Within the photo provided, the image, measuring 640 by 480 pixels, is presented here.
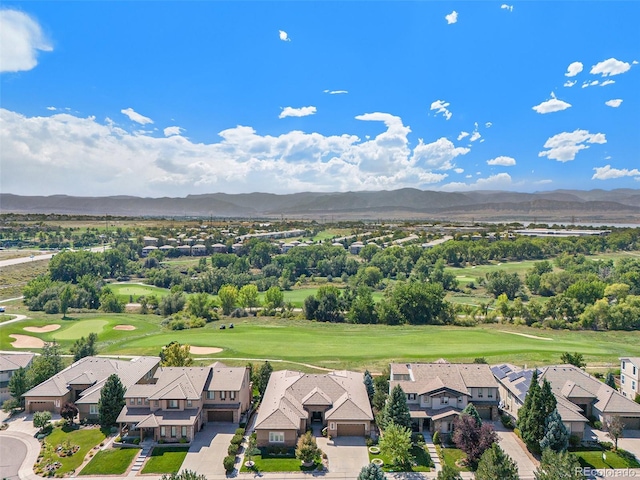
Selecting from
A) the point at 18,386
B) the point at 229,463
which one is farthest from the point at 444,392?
the point at 18,386

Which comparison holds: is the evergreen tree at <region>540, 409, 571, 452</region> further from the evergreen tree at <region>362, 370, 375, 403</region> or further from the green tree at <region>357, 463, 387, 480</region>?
the evergreen tree at <region>362, 370, 375, 403</region>

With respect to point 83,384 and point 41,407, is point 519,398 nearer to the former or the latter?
point 83,384

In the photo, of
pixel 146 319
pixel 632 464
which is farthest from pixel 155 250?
pixel 632 464

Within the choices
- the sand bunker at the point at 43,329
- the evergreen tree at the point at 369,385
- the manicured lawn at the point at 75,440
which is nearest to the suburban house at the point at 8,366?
the manicured lawn at the point at 75,440

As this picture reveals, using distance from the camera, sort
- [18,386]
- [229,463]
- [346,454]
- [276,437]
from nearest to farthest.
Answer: [229,463] < [346,454] < [276,437] < [18,386]

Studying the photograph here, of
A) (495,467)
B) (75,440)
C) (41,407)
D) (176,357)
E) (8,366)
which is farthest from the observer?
(176,357)

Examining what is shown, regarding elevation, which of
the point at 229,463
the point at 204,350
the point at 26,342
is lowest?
the point at 26,342

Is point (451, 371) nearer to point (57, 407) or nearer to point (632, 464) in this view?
point (632, 464)
